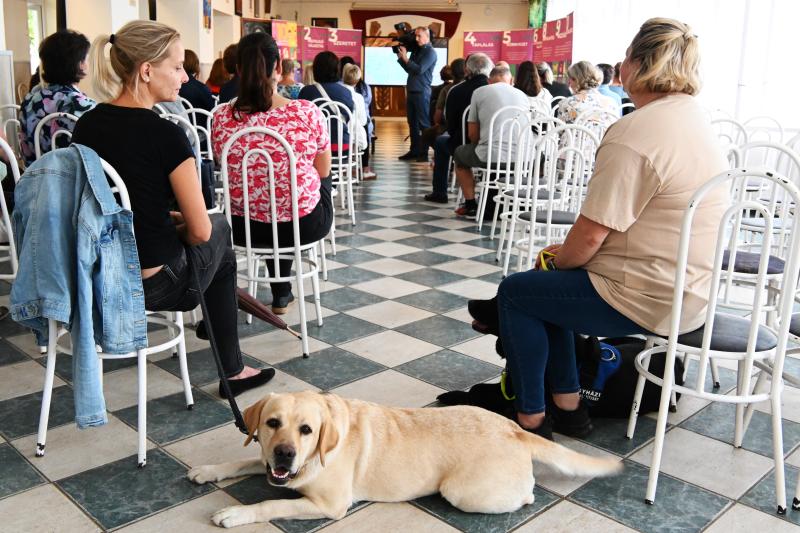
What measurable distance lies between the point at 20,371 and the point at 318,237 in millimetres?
1187

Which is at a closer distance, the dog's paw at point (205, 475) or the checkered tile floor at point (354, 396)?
the checkered tile floor at point (354, 396)

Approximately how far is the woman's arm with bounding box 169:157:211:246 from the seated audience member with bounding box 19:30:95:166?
5.58 ft

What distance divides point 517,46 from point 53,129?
9.97 metres

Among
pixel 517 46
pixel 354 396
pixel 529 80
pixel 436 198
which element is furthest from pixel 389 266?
pixel 517 46

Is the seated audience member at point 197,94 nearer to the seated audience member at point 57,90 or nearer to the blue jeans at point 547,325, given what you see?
the seated audience member at point 57,90

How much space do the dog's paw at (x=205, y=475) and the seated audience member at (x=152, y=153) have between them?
0.50 meters

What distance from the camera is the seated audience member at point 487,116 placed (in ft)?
16.8

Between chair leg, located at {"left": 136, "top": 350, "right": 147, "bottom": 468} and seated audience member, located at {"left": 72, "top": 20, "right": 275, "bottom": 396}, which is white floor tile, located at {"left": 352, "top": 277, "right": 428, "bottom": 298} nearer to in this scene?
seated audience member, located at {"left": 72, "top": 20, "right": 275, "bottom": 396}

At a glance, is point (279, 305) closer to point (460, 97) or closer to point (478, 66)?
point (460, 97)

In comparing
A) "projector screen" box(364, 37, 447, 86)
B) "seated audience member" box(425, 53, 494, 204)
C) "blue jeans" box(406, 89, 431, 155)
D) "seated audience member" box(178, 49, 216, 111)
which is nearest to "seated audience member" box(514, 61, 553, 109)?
"seated audience member" box(425, 53, 494, 204)

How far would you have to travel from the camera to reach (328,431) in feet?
5.33

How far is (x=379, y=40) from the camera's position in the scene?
60.1 feet

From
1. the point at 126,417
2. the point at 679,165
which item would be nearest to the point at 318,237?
the point at 126,417

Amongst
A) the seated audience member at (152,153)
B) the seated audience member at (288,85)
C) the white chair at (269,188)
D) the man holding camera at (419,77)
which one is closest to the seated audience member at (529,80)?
the seated audience member at (288,85)
